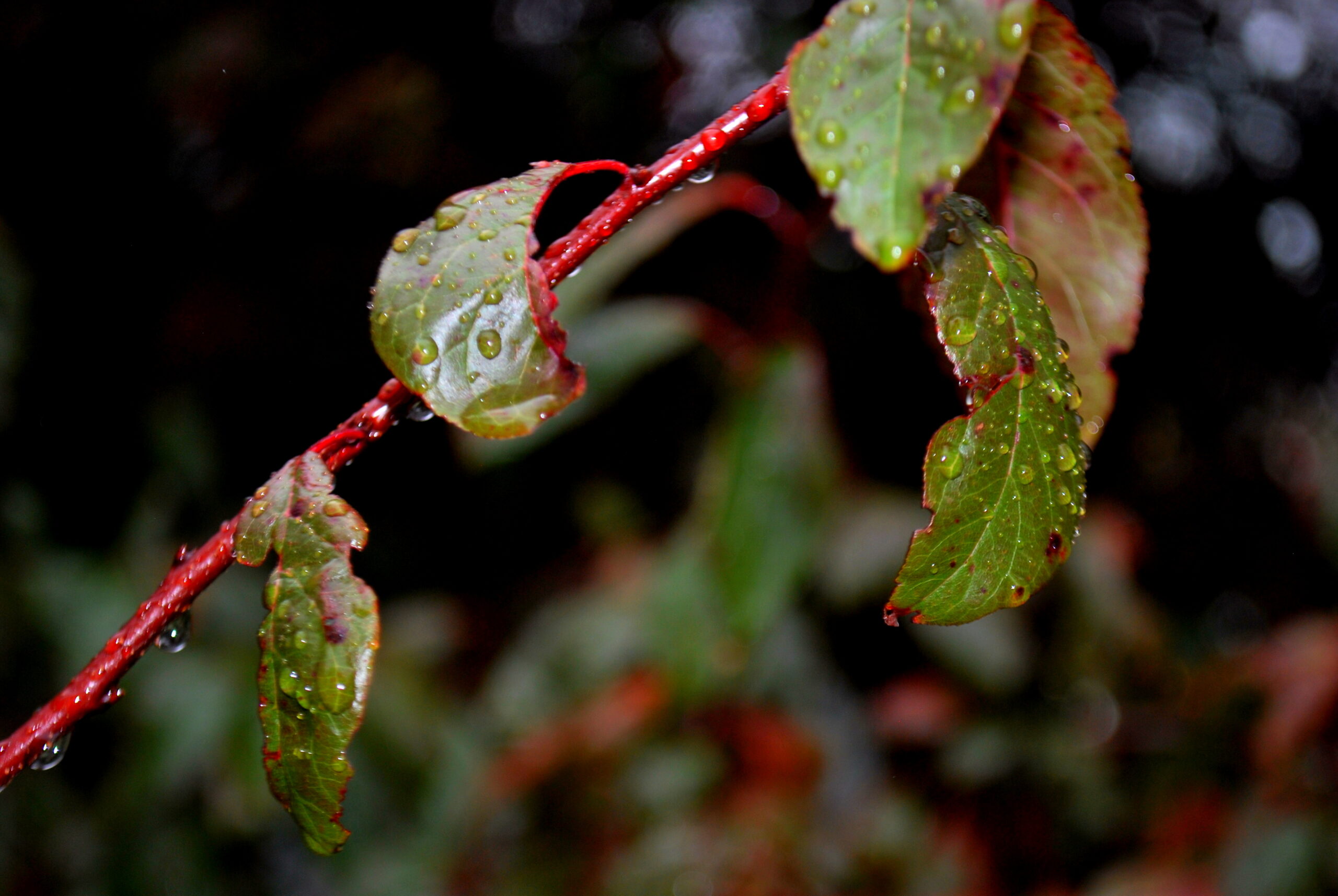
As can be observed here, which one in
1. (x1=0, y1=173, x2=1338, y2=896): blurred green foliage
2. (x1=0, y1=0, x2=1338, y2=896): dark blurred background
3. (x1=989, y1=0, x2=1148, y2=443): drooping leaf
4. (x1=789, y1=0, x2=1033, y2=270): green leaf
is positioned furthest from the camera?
(x1=0, y1=0, x2=1338, y2=896): dark blurred background

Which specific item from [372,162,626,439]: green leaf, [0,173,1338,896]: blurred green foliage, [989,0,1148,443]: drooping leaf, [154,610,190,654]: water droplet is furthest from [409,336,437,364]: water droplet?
[0,173,1338,896]: blurred green foliage

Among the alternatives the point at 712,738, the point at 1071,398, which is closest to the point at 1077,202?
the point at 1071,398

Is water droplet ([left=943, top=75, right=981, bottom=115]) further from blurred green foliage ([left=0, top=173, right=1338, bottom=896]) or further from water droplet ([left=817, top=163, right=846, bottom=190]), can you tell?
blurred green foliage ([left=0, top=173, right=1338, bottom=896])

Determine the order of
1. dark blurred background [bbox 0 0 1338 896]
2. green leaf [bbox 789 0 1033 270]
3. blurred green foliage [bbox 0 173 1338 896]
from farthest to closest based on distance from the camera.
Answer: dark blurred background [bbox 0 0 1338 896]
blurred green foliage [bbox 0 173 1338 896]
green leaf [bbox 789 0 1033 270]

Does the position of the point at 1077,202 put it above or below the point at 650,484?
above

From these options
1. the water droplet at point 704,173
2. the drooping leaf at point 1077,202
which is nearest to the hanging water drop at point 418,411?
the water droplet at point 704,173

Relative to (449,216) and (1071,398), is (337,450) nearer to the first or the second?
(449,216)

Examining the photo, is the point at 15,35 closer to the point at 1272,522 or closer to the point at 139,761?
the point at 139,761
